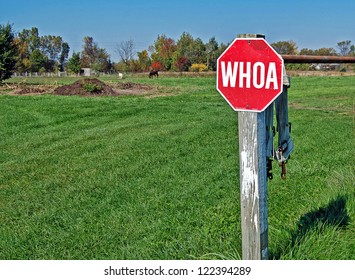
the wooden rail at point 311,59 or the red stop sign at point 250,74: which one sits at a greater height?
the wooden rail at point 311,59

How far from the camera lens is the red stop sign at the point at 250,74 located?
8.14ft

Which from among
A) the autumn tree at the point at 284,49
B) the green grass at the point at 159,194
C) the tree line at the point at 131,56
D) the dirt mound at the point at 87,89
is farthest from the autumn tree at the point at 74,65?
the green grass at the point at 159,194

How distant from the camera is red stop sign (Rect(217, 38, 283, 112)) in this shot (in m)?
2.48

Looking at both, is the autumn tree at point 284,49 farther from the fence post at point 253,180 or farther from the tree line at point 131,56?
the tree line at point 131,56

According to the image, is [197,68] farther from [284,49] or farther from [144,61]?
[284,49]

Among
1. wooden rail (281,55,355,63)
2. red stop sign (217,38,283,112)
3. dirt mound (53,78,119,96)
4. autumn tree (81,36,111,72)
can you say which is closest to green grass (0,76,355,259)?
red stop sign (217,38,283,112)

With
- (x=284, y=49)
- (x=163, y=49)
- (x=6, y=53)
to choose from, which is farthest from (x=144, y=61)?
(x=284, y=49)

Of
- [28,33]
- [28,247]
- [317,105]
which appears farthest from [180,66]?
[28,247]

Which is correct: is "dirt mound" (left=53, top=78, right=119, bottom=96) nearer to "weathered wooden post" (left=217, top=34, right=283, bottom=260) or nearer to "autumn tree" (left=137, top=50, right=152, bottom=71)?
"weathered wooden post" (left=217, top=34, right=283, bottom=260)

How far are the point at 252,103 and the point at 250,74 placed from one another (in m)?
0.16

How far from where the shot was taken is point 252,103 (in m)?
2.56

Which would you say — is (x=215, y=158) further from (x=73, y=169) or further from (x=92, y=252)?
(x=92, y=252)

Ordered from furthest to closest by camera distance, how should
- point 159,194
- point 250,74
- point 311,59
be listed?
point 159,194 < point 311,59 < point 250,74

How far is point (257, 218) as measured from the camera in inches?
107
